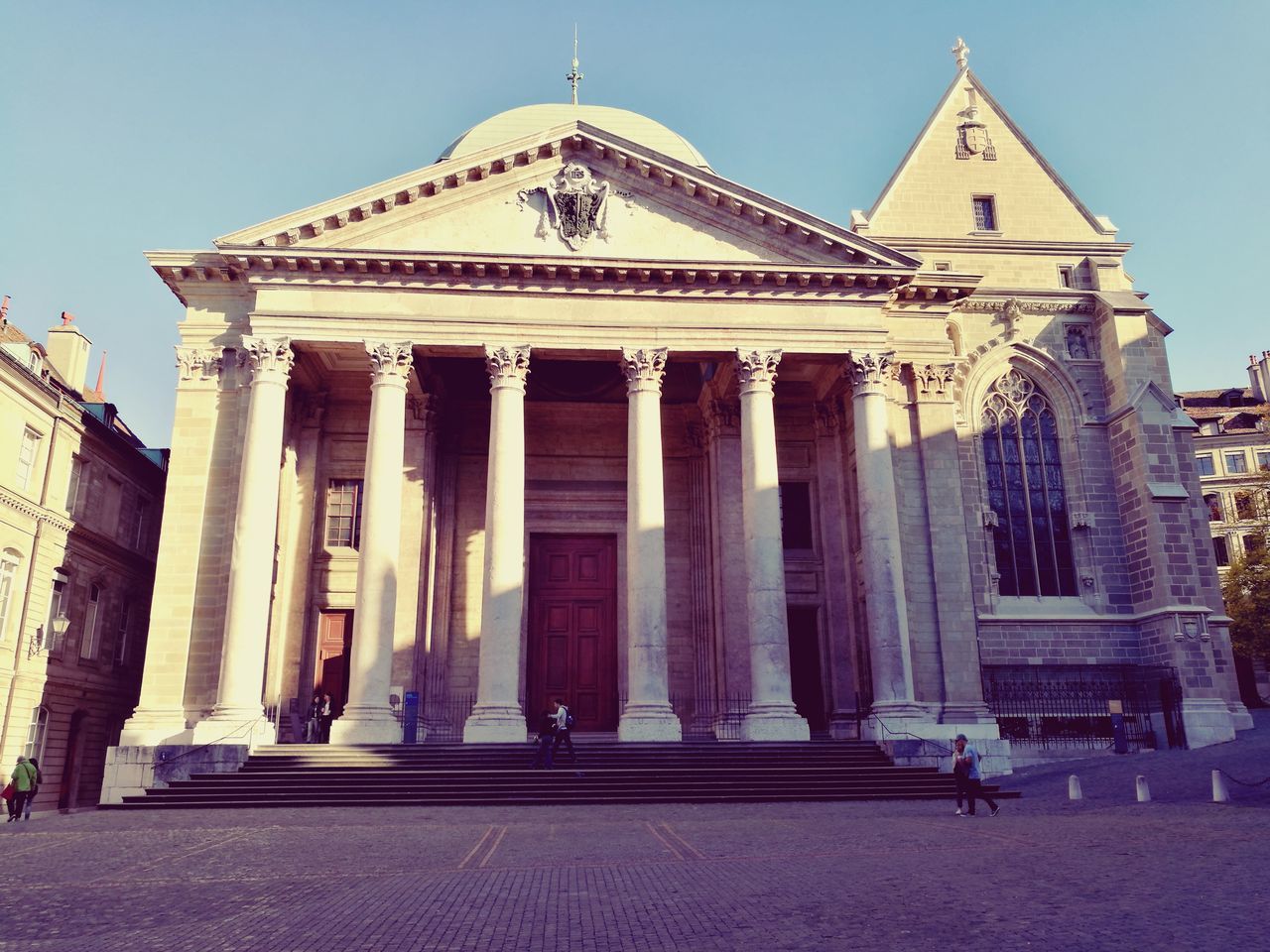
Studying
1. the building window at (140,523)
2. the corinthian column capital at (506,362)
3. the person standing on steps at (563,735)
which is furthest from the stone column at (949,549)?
the building window at (140,523)

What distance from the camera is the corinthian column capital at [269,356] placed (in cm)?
2434

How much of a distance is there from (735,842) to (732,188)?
17723mm

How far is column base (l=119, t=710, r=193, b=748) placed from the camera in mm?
22672

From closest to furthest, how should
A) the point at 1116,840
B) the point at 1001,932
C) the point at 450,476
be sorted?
the point at 1001,932 < the point at 1116,840 < the point at 450,476

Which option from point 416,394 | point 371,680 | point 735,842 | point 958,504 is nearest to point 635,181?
point 416,394

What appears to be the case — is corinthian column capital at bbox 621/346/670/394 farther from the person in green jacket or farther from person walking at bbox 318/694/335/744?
the person in green jacket

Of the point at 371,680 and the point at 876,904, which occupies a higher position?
the point at 371,680

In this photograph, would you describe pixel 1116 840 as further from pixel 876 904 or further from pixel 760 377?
pixel 760 377

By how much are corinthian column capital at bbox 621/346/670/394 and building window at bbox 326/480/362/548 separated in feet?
30.9

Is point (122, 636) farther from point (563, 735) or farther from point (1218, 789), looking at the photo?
point (1218, 789)

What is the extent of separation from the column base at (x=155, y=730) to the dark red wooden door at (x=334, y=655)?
4.80 meters

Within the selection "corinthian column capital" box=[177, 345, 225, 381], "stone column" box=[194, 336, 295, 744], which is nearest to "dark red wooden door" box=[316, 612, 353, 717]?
"stone column" box=[194, 336, 295, 744]

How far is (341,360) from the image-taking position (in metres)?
27.9

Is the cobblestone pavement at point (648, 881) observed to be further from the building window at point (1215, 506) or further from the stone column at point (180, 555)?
the building window at point (1215, 506)
